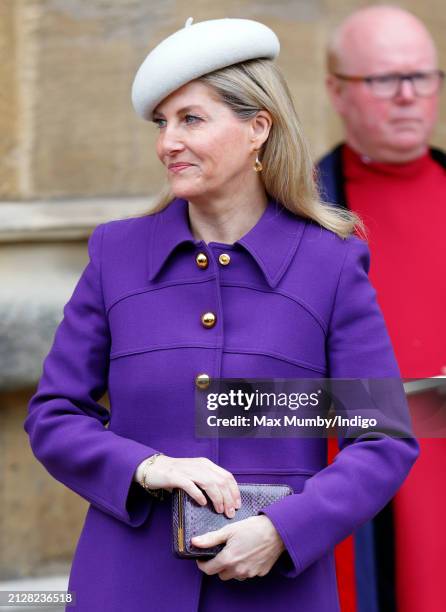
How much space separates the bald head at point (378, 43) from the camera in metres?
4.29

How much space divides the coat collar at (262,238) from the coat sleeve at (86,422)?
5.2 inches

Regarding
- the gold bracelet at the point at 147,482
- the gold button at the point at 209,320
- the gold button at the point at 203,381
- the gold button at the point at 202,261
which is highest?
the gold button at the point at 202,261

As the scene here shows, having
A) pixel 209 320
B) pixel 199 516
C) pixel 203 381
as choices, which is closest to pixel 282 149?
pixel 209 320

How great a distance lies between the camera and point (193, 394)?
8.89ft

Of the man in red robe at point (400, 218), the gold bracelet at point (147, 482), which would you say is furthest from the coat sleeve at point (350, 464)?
the man in red robe at point (400, 218)

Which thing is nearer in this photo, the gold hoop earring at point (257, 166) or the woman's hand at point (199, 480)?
the woman's hand at point (199, 480)

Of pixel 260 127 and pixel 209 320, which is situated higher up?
pixel 260 127

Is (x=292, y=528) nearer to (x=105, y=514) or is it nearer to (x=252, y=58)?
(x=105, y=514)

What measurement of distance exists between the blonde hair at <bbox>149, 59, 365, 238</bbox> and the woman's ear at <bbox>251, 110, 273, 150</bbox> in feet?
0.04

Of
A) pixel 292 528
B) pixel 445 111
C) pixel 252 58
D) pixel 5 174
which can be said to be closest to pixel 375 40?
pixel 445 111

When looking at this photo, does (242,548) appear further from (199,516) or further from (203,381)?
(203,381)

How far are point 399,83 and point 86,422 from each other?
191 cm

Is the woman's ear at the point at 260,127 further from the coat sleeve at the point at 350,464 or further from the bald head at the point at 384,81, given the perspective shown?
the bald head at the point at 384,81

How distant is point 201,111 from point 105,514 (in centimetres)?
82
